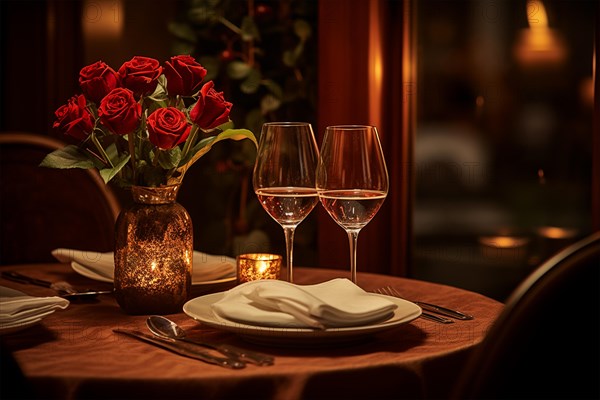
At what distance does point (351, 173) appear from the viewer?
3.52 feet

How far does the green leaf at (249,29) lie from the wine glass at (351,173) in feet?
5.85

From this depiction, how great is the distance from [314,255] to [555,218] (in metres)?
0.86

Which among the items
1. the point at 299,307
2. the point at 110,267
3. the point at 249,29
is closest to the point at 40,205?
the point at 110,267

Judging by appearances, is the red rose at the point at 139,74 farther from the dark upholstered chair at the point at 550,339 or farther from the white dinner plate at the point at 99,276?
the dark upholstered chair at the point at 550,339

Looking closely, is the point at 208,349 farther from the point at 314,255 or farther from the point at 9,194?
the point at 314,255

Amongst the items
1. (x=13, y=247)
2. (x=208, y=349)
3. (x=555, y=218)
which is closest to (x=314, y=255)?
(x=555, y=218)

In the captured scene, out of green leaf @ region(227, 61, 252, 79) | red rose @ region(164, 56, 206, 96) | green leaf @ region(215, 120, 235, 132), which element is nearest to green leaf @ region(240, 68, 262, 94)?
green leaf @ region(227, 61, 252, 79)

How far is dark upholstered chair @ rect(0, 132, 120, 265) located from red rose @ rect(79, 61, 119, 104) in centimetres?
83

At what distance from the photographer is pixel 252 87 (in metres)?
2.79

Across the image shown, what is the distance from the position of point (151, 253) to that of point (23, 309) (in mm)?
192

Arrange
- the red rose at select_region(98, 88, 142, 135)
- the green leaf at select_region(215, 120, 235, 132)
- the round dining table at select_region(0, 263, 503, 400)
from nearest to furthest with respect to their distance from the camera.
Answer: the round dining table at select_region(0, 263, 503, 400), the red rose at select_region(98, 88, 142, 135), the green leaf at select_region(215, 120, 235, 132)

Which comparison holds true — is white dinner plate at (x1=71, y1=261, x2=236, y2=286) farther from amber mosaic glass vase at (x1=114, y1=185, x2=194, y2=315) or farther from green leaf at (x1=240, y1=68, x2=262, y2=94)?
green leaf at (x1=240, y1=68, x2=262, y2=94)

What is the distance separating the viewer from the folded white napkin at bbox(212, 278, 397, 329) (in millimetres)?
910

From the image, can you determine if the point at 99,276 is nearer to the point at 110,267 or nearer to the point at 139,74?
the point at 110,267
